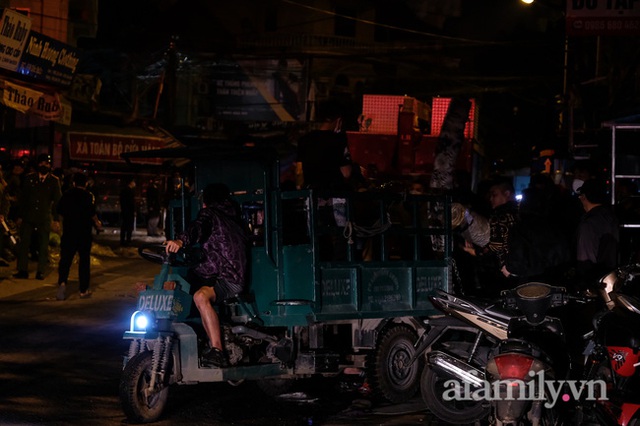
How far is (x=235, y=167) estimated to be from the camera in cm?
926

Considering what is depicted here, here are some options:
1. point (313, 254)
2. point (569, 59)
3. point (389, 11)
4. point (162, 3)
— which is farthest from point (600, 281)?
point (389, 11)

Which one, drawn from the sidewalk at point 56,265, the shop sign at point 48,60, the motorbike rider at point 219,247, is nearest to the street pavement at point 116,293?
the sidewalk at point 56,265

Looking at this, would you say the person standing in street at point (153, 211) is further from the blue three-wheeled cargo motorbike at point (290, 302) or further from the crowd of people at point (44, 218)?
the blue three-wheeled cargo motorbike at point (290, 302)

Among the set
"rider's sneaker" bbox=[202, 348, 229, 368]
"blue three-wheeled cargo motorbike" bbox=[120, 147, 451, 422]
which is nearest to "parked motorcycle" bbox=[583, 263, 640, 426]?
"blue three-wheeled cargo motorbike" bbox=[120, 147, 451, 422]

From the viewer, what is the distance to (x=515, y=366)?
20.1 ft

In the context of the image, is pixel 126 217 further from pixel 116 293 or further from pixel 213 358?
pixel 213 358

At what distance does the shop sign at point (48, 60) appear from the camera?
17.2 meters

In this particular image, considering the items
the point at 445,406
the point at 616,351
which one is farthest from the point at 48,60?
the point at 616,351

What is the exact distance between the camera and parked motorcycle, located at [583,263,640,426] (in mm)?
6531

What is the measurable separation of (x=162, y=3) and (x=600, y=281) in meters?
45.6

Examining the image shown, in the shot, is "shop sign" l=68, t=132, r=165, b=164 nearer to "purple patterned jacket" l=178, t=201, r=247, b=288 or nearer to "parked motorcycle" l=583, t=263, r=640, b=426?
"purple patterned jacket" l=178, t=201, r=247, b=288

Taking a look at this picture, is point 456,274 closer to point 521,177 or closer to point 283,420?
point 283,420

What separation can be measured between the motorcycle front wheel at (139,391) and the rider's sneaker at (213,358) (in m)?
0.39

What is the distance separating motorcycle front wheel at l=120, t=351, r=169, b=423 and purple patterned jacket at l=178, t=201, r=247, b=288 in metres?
1.00
